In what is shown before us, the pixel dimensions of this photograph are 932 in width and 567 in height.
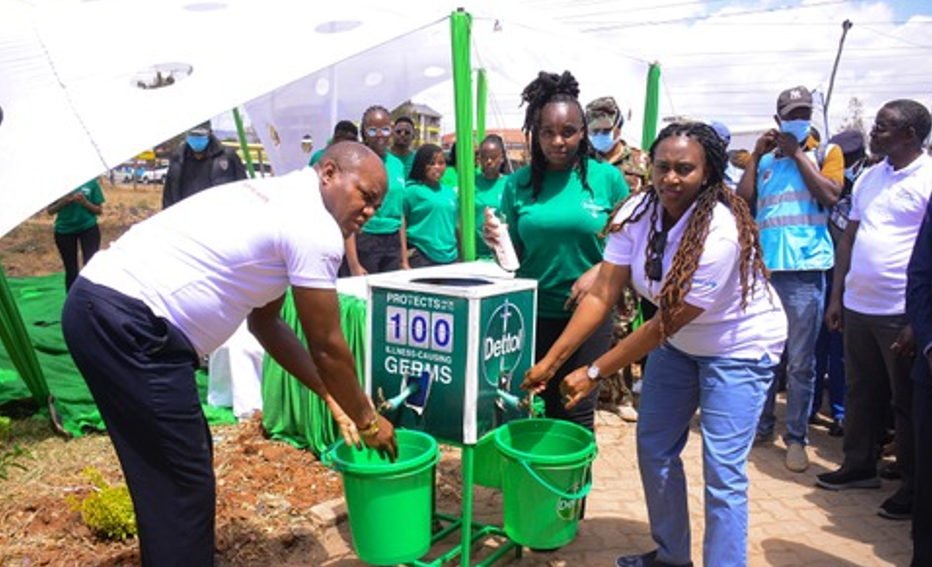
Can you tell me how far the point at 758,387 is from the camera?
2602 mm

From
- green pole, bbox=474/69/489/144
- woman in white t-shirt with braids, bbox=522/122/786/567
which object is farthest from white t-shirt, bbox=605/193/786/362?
green pole, bbox=474/69/489/144

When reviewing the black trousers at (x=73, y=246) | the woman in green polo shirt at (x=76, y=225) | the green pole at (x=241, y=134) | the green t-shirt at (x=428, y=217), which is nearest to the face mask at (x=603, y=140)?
the green t-shirt at (x=428, y=217)

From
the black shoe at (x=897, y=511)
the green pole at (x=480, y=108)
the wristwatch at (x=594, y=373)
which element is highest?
the green pole at (x=480, y=108)

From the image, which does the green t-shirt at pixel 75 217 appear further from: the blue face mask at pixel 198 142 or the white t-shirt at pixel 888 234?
the white t-shirt at pixel 888 234

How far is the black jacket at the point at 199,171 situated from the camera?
6375 mm

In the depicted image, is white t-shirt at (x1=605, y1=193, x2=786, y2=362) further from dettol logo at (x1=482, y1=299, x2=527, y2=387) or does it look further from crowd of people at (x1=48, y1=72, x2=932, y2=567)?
dettol logo at (x1=482, y1=299, x2=527, y2=387)

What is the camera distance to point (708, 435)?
2625mm

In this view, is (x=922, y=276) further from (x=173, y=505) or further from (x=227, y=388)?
(x=227, y=388)

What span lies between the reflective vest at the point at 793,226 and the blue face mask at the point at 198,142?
455cm

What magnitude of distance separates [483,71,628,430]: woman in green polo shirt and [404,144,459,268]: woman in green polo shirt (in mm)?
2674

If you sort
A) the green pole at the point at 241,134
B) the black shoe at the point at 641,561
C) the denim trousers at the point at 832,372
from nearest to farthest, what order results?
the black shoe at the point at 641,561
the denim trousers at the point at 832,372
the green pole at the point at 241,134

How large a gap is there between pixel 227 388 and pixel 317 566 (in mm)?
2164

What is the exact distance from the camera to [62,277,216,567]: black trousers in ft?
6.84

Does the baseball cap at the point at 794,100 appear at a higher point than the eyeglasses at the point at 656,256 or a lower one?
higher
